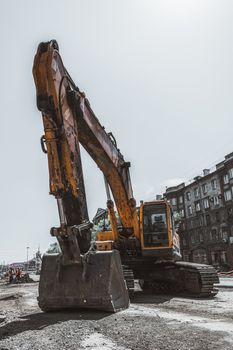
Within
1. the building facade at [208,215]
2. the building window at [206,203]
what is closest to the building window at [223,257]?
the building facade at [208,215]

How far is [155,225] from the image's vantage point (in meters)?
12.2

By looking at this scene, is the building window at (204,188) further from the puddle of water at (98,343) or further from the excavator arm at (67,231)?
the puddle of water at (98,343)

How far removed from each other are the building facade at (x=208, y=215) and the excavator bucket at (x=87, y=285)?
42.8m

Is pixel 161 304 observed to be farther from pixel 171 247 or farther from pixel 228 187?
pixel 228 187

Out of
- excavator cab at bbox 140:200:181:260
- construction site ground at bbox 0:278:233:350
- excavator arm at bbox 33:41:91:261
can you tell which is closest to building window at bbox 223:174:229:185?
excavator cab at bbox 140:200:181:260

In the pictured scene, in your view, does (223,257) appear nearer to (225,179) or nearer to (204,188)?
(225,179)

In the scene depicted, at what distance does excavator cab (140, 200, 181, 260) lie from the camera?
1164cm

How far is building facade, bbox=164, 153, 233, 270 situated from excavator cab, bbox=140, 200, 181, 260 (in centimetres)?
3785

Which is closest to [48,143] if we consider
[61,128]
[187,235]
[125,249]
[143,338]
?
[61,128]

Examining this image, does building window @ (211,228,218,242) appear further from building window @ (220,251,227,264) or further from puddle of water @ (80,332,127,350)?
puddle of water @ (80,332,127,350)

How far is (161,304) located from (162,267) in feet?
11.1

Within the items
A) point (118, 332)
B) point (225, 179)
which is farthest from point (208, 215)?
point (118, 332)

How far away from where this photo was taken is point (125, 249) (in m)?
12.2

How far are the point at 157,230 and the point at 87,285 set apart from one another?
524cm
